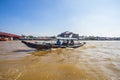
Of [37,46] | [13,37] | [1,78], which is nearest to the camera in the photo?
[1,78]

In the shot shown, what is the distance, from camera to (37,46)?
21297 mm

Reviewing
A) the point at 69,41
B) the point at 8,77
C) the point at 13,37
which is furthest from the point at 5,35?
the point at 8,77

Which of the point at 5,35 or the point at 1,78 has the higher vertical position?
the point at 5,35

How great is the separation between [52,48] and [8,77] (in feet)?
52.2

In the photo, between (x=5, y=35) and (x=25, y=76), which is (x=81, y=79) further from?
(x=5, y=35)

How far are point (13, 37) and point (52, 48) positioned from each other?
57.5 m

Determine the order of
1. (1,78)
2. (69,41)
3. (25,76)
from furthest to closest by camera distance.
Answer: (69,41)
(25,76)
(1,78)

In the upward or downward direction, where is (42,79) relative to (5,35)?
downward

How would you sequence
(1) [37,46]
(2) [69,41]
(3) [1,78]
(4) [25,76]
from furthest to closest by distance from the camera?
(2) [69,41] < (1) [37,46] < (4) [25,76] < (3) [1,78]

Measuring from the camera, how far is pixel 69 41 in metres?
28.8

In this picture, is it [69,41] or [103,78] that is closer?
[103,78]

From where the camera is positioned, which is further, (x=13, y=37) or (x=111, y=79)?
(x=13, y=37)

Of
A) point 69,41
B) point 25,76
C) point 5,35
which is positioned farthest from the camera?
point 5,35

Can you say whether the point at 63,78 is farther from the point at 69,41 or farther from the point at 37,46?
the point at 69,41
